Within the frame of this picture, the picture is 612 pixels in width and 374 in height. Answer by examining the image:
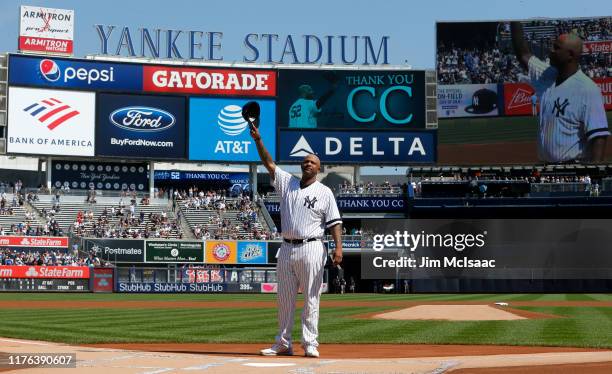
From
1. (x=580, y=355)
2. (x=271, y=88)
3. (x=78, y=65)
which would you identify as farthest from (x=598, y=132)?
(x=580, y=355)

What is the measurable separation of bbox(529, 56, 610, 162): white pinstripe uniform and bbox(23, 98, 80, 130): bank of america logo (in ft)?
95.3

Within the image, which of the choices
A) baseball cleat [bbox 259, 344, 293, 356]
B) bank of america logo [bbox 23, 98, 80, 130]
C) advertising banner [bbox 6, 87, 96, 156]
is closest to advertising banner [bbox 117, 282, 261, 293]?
advertising banner [bbox 6, 87, 96, 156]

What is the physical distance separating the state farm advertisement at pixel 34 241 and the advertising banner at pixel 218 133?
12383 millimetres

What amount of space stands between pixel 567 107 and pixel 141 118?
25.9 metres

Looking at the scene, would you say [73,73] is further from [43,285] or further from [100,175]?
[43,285]

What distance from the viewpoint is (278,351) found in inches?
386

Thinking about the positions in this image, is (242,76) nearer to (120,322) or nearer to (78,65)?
(78,65)

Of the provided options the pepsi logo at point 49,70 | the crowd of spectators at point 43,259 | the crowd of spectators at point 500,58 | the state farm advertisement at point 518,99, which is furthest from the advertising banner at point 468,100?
the crowd of spectators at point 43,259

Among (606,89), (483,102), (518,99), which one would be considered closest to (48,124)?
(483,102)

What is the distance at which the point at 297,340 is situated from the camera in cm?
1308

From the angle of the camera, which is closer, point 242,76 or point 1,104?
point 1,104

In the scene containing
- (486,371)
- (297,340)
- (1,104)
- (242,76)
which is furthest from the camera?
(242,76)

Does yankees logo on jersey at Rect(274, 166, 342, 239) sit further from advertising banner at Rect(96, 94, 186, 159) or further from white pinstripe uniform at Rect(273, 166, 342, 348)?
advertising banner at Rect(96, 94, 186, 159)

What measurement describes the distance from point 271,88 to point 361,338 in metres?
47.5
